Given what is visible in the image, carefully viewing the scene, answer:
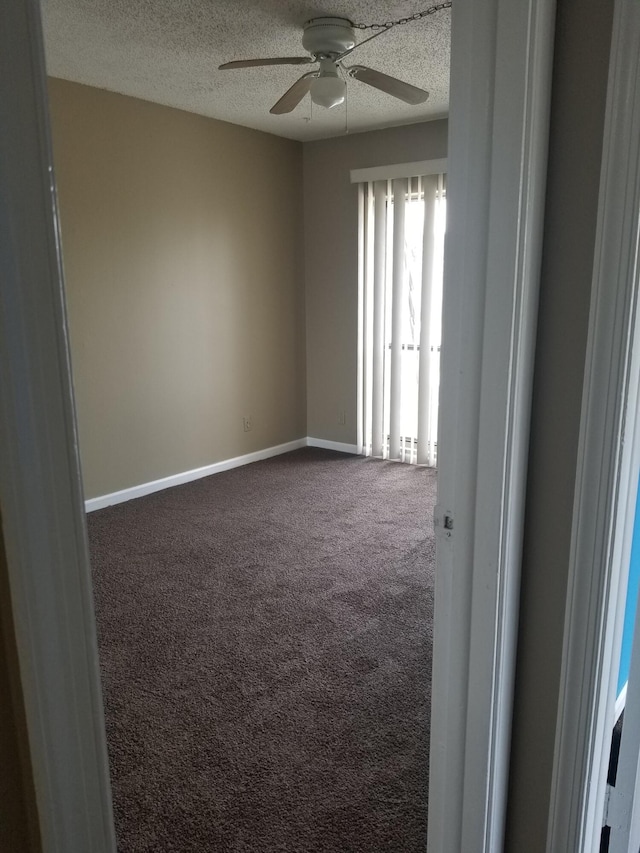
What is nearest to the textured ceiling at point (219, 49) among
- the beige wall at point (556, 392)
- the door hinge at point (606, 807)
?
the beige wall at point (556, 392)

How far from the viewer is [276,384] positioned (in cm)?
549

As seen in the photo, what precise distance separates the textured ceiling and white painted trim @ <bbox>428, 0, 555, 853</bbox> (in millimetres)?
1976

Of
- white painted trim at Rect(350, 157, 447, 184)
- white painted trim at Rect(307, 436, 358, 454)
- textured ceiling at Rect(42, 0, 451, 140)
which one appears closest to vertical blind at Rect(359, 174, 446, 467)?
white painted trim at Rect(350, 157, 447, 184)

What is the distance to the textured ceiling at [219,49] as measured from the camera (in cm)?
271

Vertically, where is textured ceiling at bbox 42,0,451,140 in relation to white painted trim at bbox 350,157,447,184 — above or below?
above

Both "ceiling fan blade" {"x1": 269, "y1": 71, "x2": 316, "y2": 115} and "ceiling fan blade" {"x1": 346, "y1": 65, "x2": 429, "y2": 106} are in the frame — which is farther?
"ceiling fan blade" {"x1": 269, "y1": 71, "x2": 316, "y2": 115}

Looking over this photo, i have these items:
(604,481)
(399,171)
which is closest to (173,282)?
(399,171)

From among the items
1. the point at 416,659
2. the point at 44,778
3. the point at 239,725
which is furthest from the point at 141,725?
the point at 44,778

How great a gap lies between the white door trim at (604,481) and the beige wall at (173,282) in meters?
3.00

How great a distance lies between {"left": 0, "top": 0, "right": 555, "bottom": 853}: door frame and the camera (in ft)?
→ 1.62

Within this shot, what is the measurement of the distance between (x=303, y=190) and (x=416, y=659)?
4.18m

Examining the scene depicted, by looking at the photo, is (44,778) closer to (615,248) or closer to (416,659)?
(615,248)

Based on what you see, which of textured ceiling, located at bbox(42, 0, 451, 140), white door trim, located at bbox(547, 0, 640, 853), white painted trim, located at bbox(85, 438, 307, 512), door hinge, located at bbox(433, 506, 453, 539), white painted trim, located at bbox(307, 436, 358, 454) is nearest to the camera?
white door trim, located at bbox(547, 0, 640, 853)

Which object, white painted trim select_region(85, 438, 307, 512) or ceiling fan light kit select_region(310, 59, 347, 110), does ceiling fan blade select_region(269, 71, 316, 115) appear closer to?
ceiling fan light kit select_region(310, 59, 347, 110)
